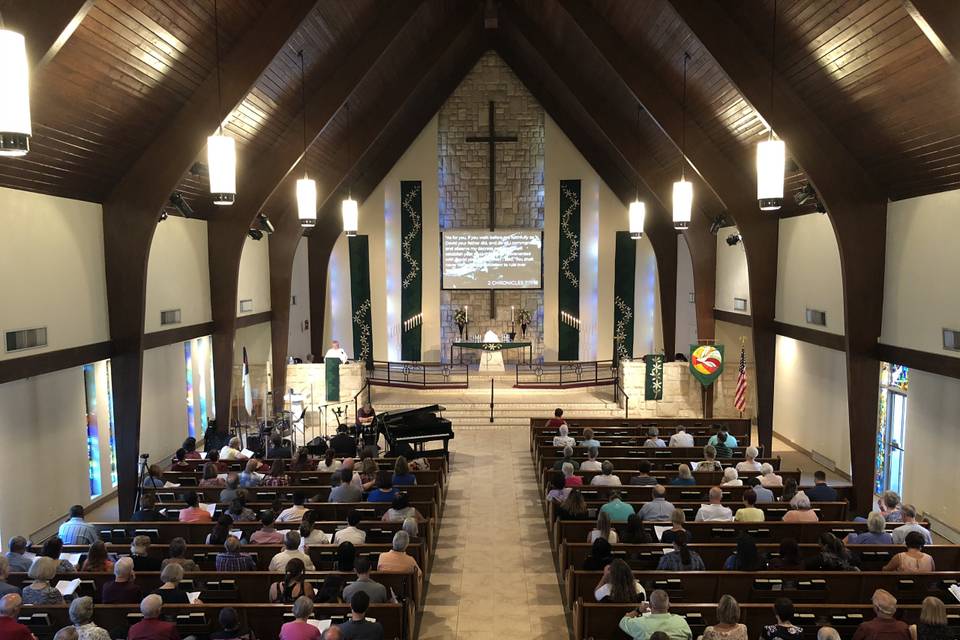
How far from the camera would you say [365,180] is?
771 inches

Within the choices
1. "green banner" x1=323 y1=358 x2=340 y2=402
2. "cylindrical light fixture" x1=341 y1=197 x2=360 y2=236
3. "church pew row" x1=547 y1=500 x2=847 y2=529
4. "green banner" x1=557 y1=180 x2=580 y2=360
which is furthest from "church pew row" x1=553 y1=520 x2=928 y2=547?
"green banner" x1=557 y1=180 x2=580 y2=360

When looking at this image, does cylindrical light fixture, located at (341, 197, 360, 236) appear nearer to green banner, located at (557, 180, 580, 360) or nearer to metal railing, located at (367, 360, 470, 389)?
metal railing, located at (367, 360, 470, 389)

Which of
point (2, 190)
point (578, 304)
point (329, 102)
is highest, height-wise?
point (329, 102)

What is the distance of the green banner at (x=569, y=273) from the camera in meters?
20.2

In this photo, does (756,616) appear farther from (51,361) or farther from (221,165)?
(51,361)

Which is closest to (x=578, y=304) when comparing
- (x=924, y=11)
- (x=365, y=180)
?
(x=365, y=180)

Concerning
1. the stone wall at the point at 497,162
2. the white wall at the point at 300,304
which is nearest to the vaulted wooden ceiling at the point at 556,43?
the white wall at the point at 300,304

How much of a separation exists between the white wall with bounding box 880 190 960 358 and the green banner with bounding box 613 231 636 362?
416 inches

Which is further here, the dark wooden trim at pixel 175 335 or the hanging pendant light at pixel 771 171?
the dark wooden trim at pixel 175 335

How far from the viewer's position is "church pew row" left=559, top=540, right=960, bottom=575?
6258 millimetres

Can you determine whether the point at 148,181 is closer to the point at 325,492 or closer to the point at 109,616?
the point at 325,492

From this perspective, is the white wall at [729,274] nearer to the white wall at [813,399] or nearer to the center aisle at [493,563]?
the white wall at [813,399]

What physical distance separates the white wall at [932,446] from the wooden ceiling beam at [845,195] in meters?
0.79

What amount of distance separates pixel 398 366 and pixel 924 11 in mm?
16838
